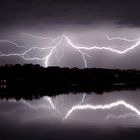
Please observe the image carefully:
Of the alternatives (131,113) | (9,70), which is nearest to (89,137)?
(131,113)

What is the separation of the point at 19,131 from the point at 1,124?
2.17 meters

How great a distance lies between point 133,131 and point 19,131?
338 centimetres

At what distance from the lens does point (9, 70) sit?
254 feet

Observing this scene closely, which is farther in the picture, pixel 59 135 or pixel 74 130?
pixel 74 130

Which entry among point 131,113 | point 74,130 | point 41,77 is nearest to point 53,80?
point 41,77

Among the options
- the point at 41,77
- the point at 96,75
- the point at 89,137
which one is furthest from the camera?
the point at 96,75

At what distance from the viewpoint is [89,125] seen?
14.2 metres

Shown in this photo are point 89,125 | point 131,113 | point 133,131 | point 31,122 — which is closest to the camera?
→ point 133,131

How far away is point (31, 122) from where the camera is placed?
50.2ft

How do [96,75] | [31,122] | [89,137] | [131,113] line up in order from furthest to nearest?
1. [96,75]
2. [131,113]
3. [31,122]
4. [89,137]

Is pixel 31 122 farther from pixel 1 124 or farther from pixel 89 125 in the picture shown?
pixel 89 125

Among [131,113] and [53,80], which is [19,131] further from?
[53,80]

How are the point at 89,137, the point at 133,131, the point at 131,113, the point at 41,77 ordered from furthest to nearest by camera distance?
the point at 41,77 → the point at 131,113 → the point at 133,131 → the point at 89,137

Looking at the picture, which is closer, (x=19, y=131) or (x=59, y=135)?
(x=59, y=135)
